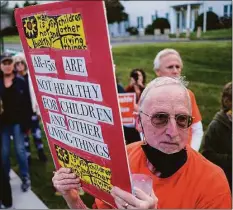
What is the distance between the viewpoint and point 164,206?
1448 millimetres

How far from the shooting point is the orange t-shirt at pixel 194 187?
1385mm

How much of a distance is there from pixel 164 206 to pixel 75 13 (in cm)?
81

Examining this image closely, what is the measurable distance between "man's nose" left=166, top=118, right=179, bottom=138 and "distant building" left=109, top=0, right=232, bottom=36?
9.45m

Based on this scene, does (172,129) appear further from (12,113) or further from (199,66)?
(199,66)

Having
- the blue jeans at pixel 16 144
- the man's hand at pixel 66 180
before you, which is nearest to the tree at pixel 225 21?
the blue jeans at pixel 16 144

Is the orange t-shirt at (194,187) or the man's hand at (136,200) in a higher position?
the man's hand at (136,200)

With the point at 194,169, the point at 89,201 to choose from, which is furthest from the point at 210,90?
the point at 194,169

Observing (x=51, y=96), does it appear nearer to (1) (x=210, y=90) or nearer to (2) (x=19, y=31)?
(2) (x=19, y=31)

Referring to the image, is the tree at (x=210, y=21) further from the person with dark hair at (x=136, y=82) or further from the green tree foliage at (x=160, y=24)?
the person with dark hair at (x=136, y=82)

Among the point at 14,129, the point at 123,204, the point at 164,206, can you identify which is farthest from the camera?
the point at 14,129

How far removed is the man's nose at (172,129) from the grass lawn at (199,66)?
4535 millimetres

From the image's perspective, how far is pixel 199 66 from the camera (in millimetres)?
11109

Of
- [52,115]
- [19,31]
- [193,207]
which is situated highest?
[19,31]

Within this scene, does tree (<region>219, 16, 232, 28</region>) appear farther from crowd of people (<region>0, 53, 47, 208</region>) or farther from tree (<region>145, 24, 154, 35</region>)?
crowd of people (<region>0, 53, 47, 208</region>)
